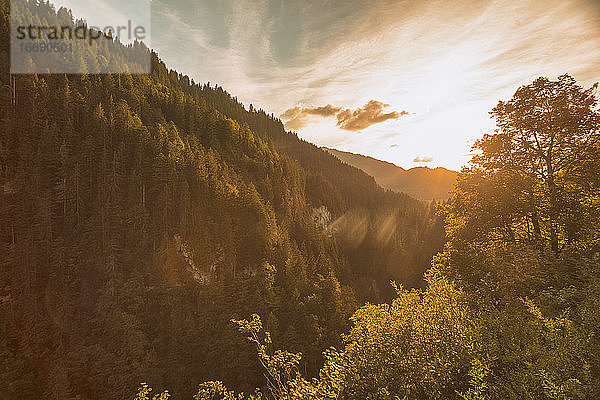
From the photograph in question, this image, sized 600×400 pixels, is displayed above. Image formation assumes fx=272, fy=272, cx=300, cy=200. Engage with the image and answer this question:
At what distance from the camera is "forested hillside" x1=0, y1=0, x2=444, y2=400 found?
51938 mm

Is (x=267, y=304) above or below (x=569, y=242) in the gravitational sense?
below

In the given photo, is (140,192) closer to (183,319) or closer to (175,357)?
(183,319)

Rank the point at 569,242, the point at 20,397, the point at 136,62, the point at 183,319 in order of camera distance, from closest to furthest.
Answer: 1. the point at 569,242
2. the point at 20,397
3. the point at 183,319
4. the point at 136,62

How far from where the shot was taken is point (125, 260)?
60.3 m

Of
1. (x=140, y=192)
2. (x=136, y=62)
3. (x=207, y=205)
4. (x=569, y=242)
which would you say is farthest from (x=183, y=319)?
(x=136, y=62)

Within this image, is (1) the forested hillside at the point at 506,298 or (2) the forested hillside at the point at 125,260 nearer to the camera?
(1) the forested hillside at the point at 506,298

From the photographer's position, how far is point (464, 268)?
55.4 ft

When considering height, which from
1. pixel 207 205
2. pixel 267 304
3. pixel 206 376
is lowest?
pixel 206 376

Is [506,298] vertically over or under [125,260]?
over

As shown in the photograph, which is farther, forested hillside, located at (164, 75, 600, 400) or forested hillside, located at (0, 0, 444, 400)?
forested hillside, located at (0, 0, 444, 400)

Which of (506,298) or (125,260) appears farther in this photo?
(125,260)

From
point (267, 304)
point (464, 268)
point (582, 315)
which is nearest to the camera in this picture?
point (582, 315)

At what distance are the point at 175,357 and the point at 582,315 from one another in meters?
63.1

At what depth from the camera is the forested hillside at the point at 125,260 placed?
170ft
